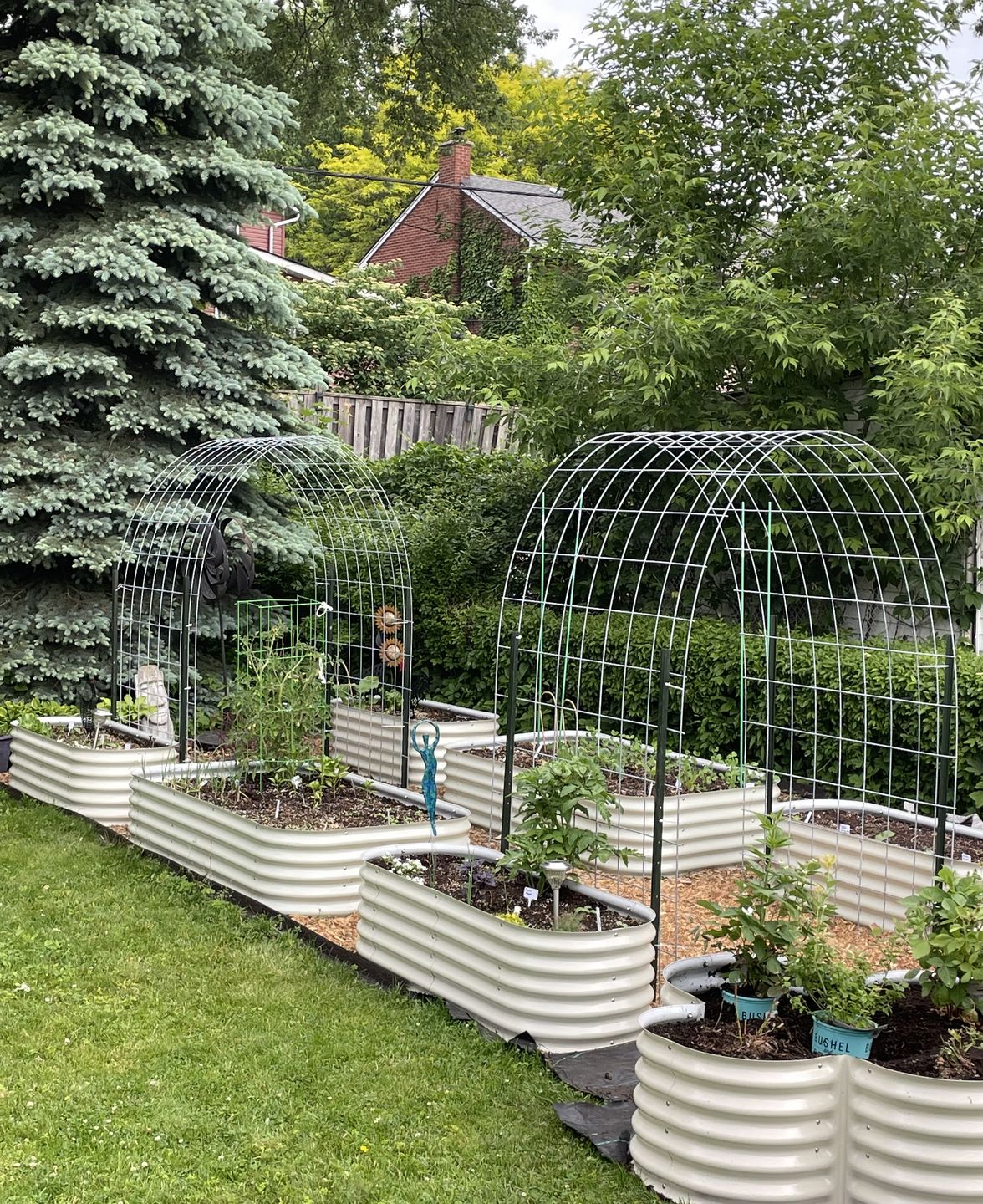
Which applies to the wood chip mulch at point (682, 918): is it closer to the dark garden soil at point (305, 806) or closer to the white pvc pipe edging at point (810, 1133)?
the dark garden soil at point (305, 806)

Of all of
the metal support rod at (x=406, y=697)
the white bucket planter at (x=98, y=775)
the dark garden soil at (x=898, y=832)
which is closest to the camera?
the dark garden soil at (x=898, y=832)

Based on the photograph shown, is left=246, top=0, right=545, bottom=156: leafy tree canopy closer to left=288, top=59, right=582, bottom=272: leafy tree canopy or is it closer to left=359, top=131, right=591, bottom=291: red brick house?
left=359, top=131, right=591, bottom=291: red brick house

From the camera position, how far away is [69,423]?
29.0 feet

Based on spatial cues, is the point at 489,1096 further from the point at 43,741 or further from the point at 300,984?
the point at 43,741

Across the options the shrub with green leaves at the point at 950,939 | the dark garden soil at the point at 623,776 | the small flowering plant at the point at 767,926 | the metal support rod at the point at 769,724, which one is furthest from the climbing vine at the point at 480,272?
the shrub with green leaves at the point at 950,939

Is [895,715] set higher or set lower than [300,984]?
higher

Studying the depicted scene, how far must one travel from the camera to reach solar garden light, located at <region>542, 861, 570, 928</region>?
4293 mm

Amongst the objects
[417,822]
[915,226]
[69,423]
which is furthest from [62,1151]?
[915,226]

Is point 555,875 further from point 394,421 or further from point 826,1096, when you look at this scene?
point 394,421

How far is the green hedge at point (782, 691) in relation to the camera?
6234 millimetres

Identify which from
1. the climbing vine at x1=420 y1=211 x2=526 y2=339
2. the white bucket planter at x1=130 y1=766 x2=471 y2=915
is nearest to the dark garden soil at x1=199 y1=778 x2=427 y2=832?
the white bucket planter at x1=130 y1=766 x2=471 y2=915

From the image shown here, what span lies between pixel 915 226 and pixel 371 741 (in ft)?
15.4

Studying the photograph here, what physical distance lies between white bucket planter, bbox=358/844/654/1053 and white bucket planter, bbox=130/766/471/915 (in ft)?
3.10

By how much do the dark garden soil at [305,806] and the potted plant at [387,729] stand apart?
87 cm
